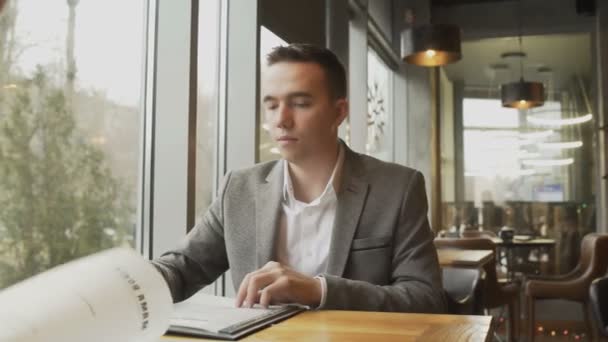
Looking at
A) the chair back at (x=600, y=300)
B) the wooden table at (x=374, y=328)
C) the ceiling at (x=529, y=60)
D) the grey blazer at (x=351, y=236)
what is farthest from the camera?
the ceiling at (x=529, y=60)

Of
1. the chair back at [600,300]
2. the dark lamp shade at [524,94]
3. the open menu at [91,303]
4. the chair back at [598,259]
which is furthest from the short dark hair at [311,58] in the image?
the dark lamp shade at [524,94]

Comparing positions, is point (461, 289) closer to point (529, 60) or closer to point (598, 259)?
point (598, 259)

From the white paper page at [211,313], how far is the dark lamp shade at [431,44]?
4022mm

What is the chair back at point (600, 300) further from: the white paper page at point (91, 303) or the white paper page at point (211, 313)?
the white paper page at point (91, 303)

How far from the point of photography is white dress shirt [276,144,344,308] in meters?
1.71

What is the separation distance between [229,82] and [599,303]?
6.64 ft

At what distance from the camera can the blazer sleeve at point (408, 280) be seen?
4.41 ft

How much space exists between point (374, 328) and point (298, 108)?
79 cm

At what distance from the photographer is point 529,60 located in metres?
8.61

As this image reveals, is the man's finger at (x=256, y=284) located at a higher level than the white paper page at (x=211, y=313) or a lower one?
higher

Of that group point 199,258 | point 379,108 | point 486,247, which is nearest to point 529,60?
point 379,108

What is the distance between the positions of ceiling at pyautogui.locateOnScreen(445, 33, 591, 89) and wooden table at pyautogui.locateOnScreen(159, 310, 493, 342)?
7.68 meters

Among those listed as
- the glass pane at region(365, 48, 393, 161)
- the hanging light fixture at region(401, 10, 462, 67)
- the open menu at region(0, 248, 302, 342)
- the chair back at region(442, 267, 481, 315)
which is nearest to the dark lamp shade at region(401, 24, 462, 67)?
the hanging light fixture at region(401, 10, 462, 67)

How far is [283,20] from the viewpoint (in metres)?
3.62
